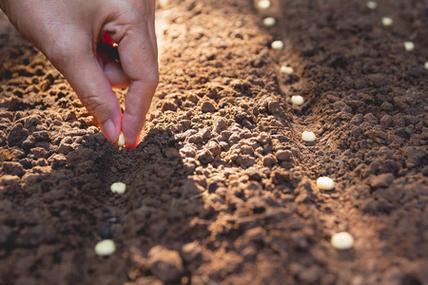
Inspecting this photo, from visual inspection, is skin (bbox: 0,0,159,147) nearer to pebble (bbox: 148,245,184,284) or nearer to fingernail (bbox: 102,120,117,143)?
fingernail (bbox: 102,120,117,143)

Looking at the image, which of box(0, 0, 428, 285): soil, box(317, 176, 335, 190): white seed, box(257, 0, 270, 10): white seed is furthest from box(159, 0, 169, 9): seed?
box(317, 176, 335, 190): white seed

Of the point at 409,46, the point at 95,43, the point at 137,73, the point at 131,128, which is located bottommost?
the point at 409,46

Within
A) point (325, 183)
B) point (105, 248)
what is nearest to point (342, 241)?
point (325, 183)

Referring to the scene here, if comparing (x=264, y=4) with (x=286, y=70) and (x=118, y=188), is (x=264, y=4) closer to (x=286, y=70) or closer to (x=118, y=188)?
(x=286, y=70)

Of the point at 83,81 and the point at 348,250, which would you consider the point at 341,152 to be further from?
the point at 83,81

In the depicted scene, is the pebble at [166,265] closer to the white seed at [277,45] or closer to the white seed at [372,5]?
the white seed at [277,45]
